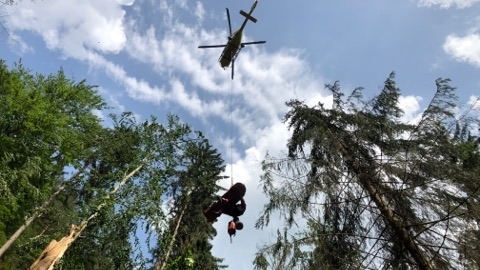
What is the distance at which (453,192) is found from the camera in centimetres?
530

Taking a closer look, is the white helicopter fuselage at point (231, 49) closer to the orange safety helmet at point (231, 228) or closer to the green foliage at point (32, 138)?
the orange safety helmet at point (231, 228)

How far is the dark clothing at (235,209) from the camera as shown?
30.0 ft

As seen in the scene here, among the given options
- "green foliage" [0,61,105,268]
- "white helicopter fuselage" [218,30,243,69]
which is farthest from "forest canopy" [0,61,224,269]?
"white helicopter fuselage" [218,30,243,69]

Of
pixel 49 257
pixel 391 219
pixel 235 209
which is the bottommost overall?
pixel 49 257

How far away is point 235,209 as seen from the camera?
915 cm

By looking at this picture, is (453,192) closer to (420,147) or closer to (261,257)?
(420,147)

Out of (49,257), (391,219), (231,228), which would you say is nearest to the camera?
(391,219)

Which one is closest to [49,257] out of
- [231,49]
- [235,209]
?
[235,209]

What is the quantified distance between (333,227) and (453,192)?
192 cm

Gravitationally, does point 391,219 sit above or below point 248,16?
below

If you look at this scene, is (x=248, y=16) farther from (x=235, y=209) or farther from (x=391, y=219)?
(x=391, y=219)

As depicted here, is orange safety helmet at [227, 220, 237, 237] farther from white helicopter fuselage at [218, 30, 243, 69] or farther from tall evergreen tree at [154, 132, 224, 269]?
tall evergreen tree at [154, 132, 224, 269]

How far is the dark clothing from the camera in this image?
9148mm

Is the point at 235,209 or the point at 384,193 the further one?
the point at 235,209
